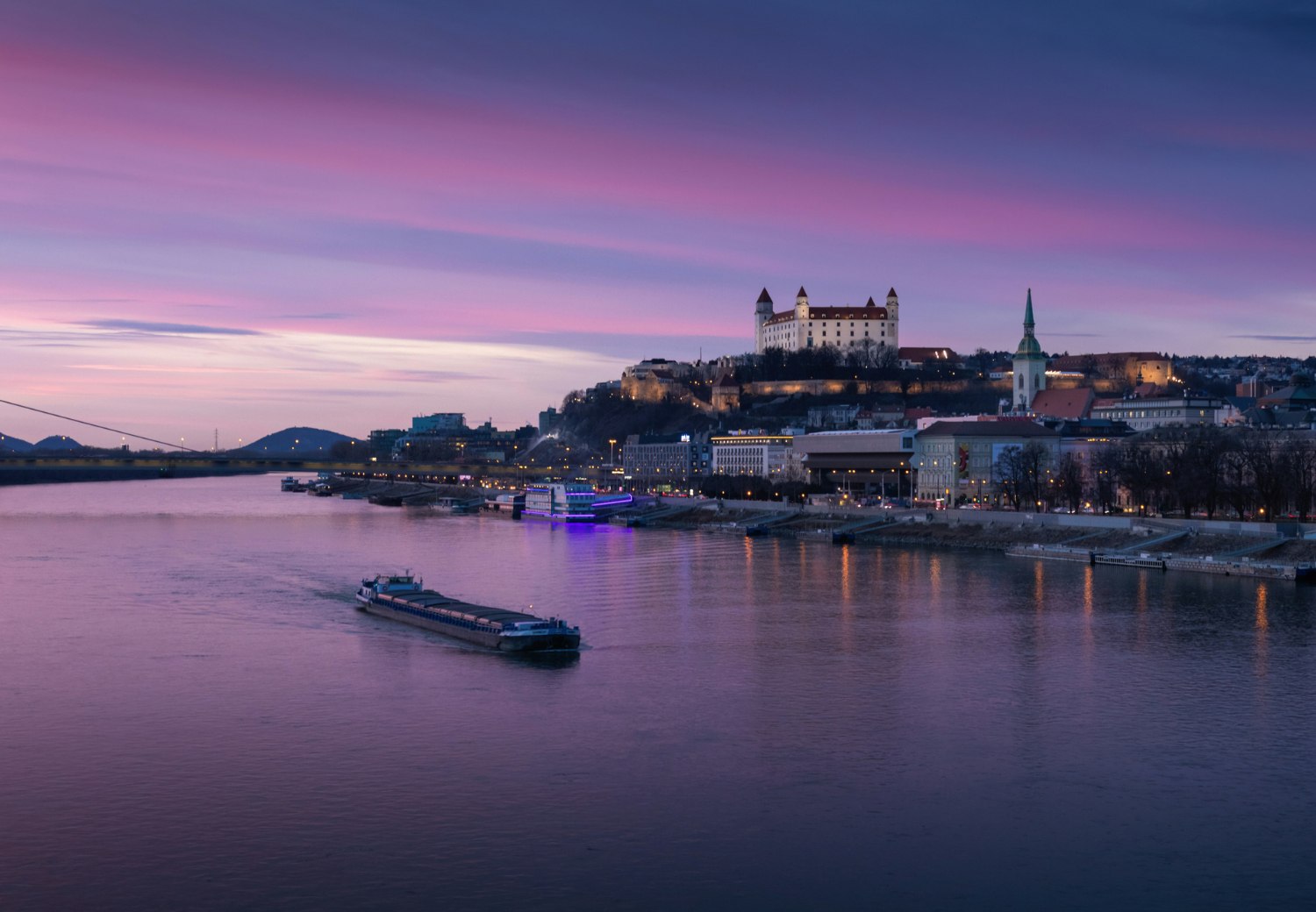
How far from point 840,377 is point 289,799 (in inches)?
3719

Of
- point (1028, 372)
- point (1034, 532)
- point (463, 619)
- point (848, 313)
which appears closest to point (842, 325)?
point (848, 313)

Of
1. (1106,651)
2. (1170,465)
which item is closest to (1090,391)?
(1170,465)

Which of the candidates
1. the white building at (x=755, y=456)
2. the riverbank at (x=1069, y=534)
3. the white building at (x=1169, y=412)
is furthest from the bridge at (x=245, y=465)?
the white building at (x=1169, y=412)

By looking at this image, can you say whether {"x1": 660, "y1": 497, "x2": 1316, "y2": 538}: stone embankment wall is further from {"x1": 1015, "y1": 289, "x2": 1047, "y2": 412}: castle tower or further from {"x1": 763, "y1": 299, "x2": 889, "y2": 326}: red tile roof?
{"x1": 763, "y1": 299, "x2": 889, "y2": 326}: red tile roof

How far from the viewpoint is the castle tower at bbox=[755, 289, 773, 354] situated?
121m

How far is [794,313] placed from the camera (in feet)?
374

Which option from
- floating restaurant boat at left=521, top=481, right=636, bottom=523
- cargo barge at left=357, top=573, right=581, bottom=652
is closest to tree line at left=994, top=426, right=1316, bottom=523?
floating restaurant boat at left=521, top=481, right=636, bottom=523

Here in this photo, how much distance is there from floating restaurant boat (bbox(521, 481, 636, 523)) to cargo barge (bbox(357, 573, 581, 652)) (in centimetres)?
3669

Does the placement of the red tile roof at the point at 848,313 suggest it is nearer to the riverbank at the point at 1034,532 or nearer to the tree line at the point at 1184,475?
the riverbank at the point at 1034,532

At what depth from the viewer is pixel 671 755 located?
49.4 ft

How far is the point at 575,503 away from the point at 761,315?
58424mm

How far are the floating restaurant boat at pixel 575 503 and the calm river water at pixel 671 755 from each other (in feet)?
121

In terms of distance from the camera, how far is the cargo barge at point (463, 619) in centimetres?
2222

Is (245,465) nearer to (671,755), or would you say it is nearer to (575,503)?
(575,503)
